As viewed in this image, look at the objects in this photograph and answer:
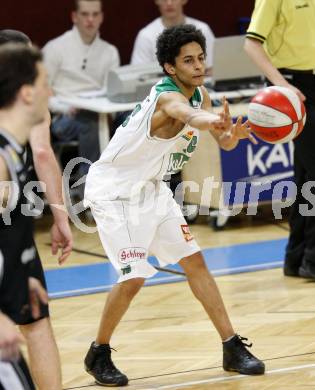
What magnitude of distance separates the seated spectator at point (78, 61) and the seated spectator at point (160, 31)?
0.86 feet

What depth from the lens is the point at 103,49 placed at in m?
10.3

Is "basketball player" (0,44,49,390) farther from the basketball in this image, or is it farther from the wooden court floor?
the basketball

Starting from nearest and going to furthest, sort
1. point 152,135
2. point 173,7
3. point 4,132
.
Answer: point 4,132 < point 152,135 < point 173,7

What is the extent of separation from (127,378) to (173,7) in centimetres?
551

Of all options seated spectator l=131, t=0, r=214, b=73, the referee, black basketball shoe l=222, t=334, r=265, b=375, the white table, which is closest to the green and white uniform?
black basketball shoe l=222, t=334, r=265, b=375

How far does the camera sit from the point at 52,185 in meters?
4.42

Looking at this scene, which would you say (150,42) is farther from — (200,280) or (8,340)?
(8,340)

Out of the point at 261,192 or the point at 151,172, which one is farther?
the point at 261,192

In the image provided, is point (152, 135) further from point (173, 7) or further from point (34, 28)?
point (34, 28)

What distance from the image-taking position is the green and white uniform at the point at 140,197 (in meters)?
5.36

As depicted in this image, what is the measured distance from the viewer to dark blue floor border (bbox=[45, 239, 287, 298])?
7.59 m

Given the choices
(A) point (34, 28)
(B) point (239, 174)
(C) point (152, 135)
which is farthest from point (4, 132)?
(A) point (34, 28)

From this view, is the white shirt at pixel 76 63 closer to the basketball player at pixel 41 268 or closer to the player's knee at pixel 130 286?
the player's knee at pixel 130 286

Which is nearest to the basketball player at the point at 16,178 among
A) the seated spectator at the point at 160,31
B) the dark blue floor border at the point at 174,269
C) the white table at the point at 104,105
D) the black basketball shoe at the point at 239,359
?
the black basketball shoe at the point at 239,359
